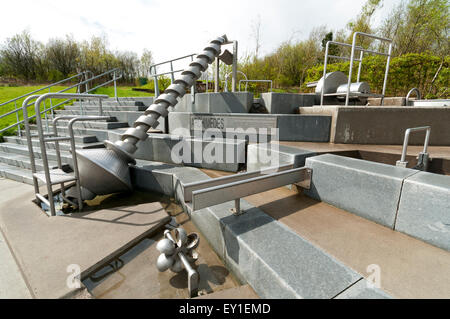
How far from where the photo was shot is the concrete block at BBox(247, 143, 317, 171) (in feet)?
12.6

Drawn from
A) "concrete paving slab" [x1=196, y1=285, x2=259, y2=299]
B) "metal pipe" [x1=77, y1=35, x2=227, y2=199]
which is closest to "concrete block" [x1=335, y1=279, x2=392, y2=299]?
"concrete paving slab" [x1=196, y1=285, x2=259, y2=299]

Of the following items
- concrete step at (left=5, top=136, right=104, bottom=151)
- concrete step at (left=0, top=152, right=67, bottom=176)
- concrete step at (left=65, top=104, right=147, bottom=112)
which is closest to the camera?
concrete step at (left=0, top=152, right=67, bottom=176)

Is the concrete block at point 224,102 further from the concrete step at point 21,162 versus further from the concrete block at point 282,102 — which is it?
the concrete step at point 21,162

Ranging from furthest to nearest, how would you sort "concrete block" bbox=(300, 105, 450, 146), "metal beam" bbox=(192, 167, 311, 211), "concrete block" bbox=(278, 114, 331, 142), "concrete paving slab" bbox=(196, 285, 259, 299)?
"concrete block" bbox=(278, 114, 331, 142)
"concrete block" bbox=(300, 105, 450, 146)
"metal beam" bbox=(192, 167, 311, 211)
"concrete paving slab" bbox=(196, 285, 259, 299)

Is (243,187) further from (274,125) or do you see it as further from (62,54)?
(62,54)

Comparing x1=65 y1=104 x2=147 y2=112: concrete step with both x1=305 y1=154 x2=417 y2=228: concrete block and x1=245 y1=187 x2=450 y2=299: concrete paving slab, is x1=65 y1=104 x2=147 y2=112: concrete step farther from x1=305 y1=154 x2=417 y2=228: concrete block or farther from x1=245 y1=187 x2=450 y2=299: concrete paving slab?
x1=305 y1=154 x2=417 y2=228: concrete block

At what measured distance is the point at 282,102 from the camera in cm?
697

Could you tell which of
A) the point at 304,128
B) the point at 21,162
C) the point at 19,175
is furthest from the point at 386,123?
the point at 21,162

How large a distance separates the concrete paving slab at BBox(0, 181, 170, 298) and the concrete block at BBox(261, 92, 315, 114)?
479cm

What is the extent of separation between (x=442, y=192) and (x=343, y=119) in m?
3.70

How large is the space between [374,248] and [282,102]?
5.51 metres

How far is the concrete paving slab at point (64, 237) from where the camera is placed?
2.21 meters
